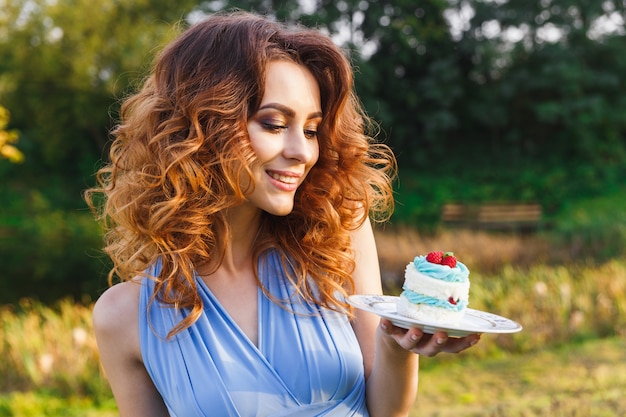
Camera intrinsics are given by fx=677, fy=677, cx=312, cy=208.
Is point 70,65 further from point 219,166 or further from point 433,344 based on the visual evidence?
point 433,344

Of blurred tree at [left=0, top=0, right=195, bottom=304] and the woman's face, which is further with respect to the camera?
blurred tree at [left=0, top=0, right=195, bottom=304]

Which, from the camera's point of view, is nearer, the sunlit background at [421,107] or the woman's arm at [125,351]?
→ the woman's arm at [125,351]

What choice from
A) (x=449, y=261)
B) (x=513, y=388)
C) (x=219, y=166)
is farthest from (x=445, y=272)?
(x=513, y=388)

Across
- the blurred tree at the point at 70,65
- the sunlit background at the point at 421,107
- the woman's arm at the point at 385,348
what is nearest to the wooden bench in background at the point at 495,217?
the sunlit background at the point at 421,107

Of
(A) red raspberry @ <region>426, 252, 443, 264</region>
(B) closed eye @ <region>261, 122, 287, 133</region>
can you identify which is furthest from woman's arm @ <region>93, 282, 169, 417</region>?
(A) red raspberry @ <region>426, 252, 443, 264</region>

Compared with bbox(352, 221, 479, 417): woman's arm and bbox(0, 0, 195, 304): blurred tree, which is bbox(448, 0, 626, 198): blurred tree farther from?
bbox(352, 221, 479, 417): woman's arm

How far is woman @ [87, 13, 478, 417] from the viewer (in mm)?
2100

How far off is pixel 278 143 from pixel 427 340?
753 millimetres

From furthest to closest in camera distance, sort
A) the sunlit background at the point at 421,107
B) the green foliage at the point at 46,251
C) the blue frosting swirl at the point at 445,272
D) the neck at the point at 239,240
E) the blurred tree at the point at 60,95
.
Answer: the blurred tree at the point at 60,95
the sunlit background at the point at 421,107
the green foliage at the point at 46,251
the neck at the point at 239,240
the blue frosting swirl at the point at 445,272

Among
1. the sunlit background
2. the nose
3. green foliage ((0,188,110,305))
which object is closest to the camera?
the nose

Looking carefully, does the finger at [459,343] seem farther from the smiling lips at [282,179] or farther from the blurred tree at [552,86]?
the blurred tree at [552,86]

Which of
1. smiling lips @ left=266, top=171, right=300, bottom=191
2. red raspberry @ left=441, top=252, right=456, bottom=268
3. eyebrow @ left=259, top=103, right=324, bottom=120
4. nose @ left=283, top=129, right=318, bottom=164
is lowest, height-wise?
red raspberry @ left=441, top=252, right=456, bottom=268

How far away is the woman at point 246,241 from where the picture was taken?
6.89ft

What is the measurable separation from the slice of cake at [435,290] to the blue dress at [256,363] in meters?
0.25
